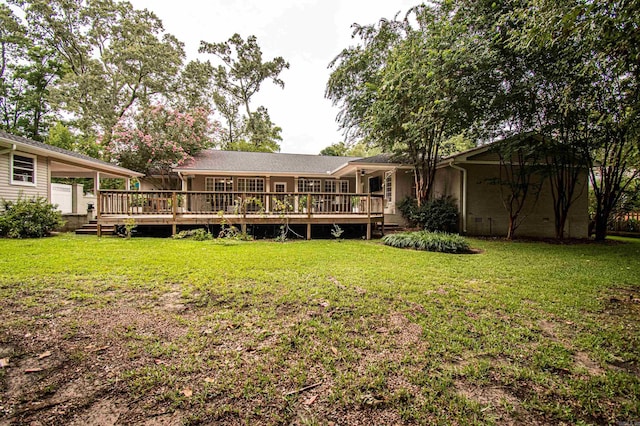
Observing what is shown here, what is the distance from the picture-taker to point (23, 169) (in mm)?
9727

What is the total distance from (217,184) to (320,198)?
762cm

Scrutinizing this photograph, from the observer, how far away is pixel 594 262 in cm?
632

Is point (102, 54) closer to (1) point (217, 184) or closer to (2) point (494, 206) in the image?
(1) point (217, 184)

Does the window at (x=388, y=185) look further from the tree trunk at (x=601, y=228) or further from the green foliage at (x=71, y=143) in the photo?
the green foliage at (x=71, y=143)

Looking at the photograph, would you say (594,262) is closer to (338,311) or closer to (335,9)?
(338,311)

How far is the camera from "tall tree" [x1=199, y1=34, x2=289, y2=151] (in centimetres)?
2530

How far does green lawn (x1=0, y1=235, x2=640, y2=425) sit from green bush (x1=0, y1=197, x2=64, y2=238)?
188 inches

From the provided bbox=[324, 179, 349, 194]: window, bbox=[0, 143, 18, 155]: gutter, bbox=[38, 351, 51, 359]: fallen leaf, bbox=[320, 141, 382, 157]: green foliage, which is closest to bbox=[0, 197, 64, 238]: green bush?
bbox=[0, 143, 18, 155]: gutter

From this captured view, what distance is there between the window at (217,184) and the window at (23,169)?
6.82m

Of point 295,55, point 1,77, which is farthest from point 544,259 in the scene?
point 1,77

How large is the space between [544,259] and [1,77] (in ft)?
115

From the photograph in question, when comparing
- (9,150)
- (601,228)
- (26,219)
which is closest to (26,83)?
(9,150)


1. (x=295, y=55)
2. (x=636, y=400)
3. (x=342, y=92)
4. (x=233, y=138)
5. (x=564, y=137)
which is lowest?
(x=636, y=400)

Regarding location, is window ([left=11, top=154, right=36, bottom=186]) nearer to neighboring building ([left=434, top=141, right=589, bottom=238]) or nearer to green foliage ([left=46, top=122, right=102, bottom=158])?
green foliage ([left=46, top=122, right=102, bottom=158])
